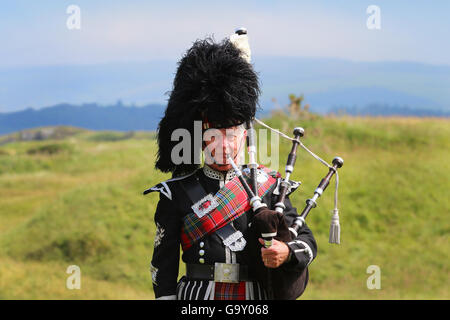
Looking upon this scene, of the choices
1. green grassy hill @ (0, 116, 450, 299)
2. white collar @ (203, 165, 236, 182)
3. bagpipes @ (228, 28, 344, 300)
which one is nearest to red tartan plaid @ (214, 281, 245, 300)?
bagpipes @ (228, 28, 344, 300)

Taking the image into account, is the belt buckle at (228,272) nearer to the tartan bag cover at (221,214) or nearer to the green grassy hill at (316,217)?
the tartan bag cover at (221,214)

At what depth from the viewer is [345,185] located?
10.5m

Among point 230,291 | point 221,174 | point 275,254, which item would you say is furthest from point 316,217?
point 275,254

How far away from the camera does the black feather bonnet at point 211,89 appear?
3.42 m

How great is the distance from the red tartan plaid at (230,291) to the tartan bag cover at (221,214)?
0.30 metres

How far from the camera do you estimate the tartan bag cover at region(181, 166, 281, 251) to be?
3.39 meters

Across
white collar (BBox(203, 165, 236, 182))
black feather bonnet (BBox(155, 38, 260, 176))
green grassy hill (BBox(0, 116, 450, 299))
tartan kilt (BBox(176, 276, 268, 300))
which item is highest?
black feather bonnet (BBox(155, 38, 260, 176))

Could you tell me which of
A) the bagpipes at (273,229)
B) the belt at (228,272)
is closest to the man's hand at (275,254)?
the bagpipes at (273,229)

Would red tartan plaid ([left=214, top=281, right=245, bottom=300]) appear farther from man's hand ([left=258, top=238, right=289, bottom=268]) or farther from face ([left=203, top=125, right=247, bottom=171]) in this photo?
face ([left=203, top=125, right=247, bottom=171])

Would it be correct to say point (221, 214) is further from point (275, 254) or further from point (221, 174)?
point (275, 254)

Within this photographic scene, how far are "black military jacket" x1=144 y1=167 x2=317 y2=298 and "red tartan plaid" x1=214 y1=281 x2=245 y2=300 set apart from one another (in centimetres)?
13

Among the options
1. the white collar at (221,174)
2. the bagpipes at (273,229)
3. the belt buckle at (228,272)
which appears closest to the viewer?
the bagpipes at (273,229)

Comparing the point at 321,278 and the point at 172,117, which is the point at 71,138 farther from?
the point at 172,117
